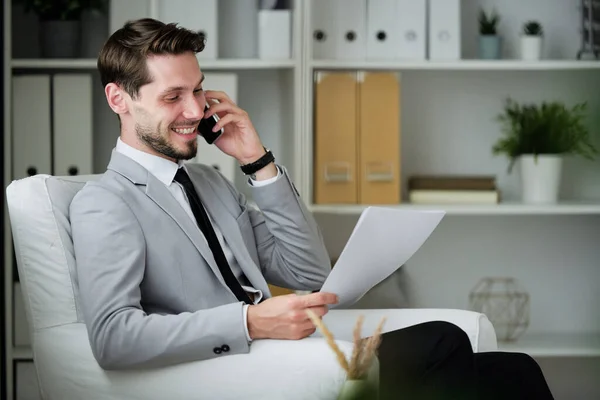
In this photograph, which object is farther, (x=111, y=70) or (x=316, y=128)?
(x=316, y=128)

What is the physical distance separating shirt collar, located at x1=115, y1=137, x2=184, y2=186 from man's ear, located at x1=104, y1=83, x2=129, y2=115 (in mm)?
65

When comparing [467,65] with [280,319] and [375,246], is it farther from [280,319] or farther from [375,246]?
[280,319]

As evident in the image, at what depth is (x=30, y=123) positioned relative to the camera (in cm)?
286

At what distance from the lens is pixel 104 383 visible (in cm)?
166

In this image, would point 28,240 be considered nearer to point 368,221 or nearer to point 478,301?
point 368,221

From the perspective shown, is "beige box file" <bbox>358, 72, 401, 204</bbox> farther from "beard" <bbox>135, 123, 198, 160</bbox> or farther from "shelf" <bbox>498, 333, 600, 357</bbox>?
"beard" <bbox>135, 123, 198, 160</bbox>

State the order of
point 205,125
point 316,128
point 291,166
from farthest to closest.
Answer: point 291,166
point 316,128
point 205,125

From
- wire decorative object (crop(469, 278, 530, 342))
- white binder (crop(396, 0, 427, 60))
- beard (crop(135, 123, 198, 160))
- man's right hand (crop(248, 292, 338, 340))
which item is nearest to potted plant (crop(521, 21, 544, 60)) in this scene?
white binder (crop(396, 0, 427, 60))

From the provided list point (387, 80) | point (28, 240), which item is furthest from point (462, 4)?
point (28, 240)

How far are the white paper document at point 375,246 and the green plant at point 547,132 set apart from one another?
136cm

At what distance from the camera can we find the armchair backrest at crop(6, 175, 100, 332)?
1.75m

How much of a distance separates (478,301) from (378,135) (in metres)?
0.74

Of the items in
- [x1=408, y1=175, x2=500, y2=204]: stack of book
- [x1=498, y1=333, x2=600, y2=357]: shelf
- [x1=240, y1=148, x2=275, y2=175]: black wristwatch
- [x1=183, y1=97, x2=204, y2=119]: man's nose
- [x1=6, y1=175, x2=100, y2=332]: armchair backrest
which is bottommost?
[x1=498, y1=333, x2=600, y2=357]: shelf

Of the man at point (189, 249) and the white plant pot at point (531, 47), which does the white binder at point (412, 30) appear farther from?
the man at point (189, 249)
